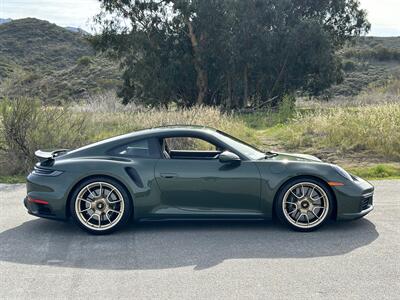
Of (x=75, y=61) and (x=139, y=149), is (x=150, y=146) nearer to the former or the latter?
(x=139, y=149)

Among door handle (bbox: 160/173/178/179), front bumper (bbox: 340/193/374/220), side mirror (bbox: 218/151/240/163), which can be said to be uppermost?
side mirror (bbox: 218/151/240/163)

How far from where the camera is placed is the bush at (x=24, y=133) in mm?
10625

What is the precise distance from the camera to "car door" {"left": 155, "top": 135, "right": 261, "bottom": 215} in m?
5.85

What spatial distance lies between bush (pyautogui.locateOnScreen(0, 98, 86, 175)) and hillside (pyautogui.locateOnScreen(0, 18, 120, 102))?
3447cm

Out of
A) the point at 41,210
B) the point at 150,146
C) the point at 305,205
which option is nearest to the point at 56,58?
the point at 41,210

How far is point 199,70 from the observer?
→ 98.5 ft

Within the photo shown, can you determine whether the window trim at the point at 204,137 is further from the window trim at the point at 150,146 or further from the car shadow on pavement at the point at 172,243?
the car shadow on pavement at the point at 172,243

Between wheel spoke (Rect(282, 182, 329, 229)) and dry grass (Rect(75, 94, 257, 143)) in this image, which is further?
dry grass (Rect(75, 94, 257, 143))

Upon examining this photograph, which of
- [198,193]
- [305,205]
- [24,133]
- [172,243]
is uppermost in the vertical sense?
[24,133]

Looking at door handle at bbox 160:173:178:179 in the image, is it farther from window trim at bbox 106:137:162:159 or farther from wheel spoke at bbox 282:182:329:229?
wheel spoke at bbox 282:182:329:229

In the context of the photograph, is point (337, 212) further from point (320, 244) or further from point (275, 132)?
point (275, 132)

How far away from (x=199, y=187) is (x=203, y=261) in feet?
3.85

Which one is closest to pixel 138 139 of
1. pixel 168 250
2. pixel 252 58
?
pixel 168 250

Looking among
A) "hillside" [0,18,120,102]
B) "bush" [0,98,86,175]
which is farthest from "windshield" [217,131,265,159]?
"hillside" [0,18,120,102]
